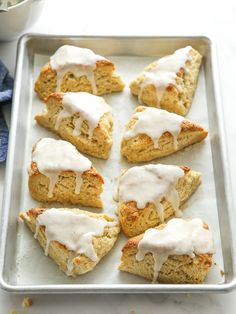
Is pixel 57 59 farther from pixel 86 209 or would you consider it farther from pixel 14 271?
pixel 14 271

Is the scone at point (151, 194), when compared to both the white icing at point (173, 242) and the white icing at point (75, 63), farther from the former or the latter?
the white icing at point (75, 63)

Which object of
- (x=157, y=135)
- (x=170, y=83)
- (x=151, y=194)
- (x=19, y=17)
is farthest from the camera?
(x=19, y=17)

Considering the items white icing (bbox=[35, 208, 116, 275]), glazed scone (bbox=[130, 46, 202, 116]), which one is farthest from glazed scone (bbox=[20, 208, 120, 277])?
glazed scone (bbox=[130, 46, 202, 116])

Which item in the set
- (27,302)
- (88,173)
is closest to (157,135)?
(88,173)

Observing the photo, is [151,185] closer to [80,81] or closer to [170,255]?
[170,255]

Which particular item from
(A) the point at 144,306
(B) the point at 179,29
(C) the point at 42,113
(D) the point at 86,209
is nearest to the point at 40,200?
(D) the point at 86,209

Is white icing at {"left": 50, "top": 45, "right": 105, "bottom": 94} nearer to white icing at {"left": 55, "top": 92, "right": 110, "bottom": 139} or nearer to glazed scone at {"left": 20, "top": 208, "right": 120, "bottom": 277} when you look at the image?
white icing at {"left": 55, "top": 92, "right": 110, "bottom": 139}

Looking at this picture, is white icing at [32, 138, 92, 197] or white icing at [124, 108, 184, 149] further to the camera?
white icing at [124, 108, 184, 149]
